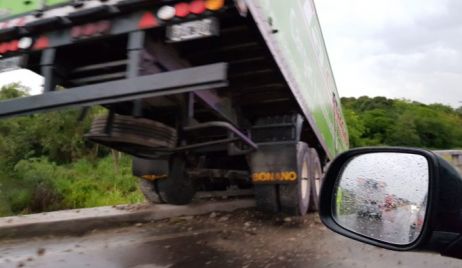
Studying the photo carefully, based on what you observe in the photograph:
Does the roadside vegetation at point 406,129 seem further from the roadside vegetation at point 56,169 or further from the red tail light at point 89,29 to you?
the red tail light at point 89,29

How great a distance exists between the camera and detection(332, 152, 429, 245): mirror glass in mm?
1311

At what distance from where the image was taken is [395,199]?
137 cm

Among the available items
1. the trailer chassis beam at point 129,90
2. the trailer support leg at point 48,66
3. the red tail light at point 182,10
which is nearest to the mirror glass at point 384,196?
the trailer chassis beam at point 129,90

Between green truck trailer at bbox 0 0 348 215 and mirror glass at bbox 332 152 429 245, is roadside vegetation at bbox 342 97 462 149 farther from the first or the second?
mirror glass at bbox 332 152 429 245

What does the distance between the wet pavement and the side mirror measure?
2527 mm

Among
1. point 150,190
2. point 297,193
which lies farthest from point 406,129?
point 150,190

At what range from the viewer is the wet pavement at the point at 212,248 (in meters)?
4.03

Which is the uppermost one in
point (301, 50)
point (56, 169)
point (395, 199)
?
point (301, 50)

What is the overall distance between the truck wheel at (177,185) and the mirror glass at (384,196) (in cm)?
384

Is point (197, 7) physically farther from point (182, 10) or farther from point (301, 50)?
point (301, 50)

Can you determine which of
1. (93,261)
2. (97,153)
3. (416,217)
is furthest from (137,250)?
(97,153)

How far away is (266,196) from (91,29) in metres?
3.30

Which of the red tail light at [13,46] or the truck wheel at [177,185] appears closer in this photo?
the red tail light at [13,46]

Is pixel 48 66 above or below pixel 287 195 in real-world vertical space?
above
